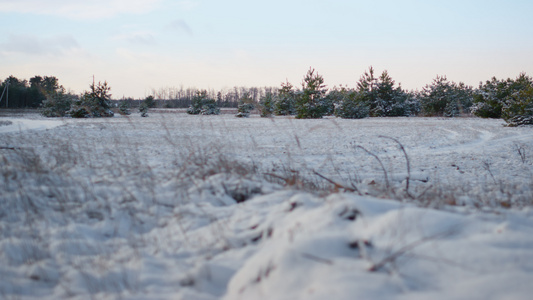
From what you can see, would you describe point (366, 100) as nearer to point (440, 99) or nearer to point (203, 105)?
point (440, 99)

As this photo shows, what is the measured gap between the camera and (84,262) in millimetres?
2473

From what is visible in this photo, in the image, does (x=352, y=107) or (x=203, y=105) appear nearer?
(x=352, y=107)

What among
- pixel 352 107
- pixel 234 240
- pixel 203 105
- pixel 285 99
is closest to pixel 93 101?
pixel 203 105

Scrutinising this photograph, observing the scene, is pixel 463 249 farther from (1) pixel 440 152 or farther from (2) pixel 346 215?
(1) pixel 440 152

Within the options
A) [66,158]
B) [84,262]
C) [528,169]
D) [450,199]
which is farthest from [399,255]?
[528,169]

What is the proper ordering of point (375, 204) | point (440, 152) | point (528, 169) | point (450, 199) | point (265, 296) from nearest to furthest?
point (265, 296), point (375, 204), point (450, 199), point (528, 169), point (440, 152)

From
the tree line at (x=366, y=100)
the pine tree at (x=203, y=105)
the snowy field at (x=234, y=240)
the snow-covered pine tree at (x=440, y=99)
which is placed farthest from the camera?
the pine tree at (x=203, y=105)

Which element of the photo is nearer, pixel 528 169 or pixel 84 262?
pixel 84 262

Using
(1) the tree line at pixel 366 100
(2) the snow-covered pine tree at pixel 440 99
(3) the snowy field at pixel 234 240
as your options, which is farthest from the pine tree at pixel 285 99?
(3) the snowy field at pixel 234 240

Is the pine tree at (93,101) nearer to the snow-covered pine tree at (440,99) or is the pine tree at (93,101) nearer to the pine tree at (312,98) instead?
the pine tree at (312,98)

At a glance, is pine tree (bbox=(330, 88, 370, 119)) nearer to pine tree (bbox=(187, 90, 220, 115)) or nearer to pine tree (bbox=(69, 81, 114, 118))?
pine tree (bbox=(187, 90, 220, 115))

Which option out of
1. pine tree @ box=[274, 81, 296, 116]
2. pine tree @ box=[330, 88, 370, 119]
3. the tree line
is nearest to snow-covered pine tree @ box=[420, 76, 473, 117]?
the tree line

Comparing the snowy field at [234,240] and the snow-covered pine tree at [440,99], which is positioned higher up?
the snow-covered pine tree at [440,99]

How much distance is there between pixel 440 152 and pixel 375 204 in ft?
25.0
